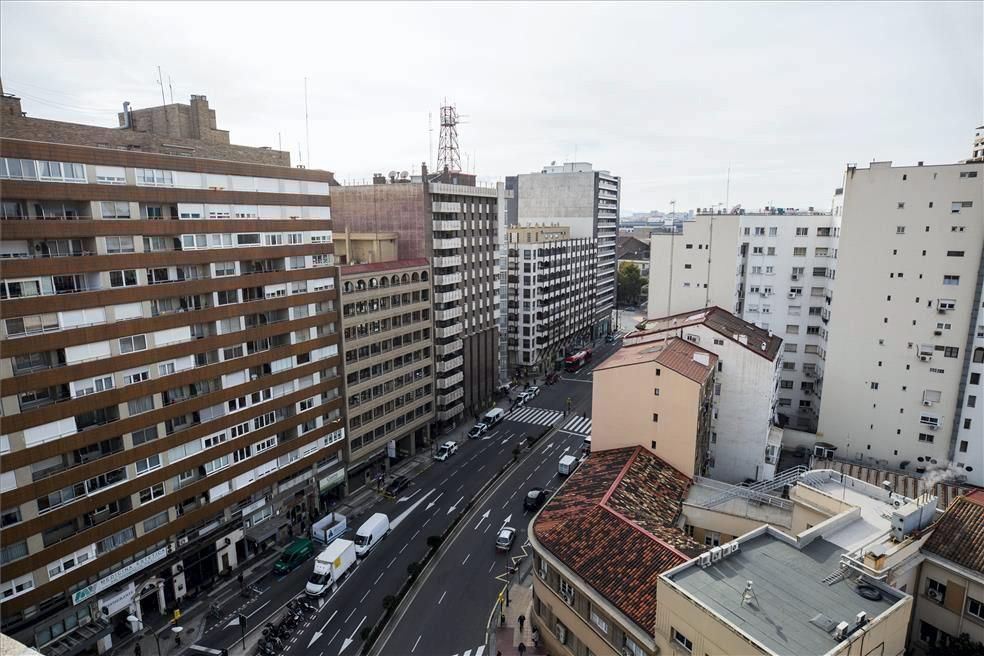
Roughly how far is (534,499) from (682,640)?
31.8 metres

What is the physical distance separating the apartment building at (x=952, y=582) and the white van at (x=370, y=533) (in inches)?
1640

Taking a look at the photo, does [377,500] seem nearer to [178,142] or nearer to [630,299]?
[178,142]

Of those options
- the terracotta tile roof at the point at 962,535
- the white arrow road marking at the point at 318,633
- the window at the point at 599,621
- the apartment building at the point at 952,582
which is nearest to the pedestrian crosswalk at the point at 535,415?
the white arrow road marking at the point at 318,633

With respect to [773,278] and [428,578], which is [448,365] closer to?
[428,578]

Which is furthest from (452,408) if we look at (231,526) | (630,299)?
(630,299)

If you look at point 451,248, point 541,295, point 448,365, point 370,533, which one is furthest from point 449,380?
point 541,295

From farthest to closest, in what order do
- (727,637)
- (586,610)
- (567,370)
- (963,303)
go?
(567,370) → (963,303) → (586,610) → (727,637)

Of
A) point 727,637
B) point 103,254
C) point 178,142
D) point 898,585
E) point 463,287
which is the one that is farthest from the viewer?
point 463,287

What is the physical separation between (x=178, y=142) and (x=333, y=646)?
42.4 m

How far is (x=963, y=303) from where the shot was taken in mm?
55031

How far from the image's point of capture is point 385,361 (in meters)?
64.8

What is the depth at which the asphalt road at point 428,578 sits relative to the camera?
41125 mm

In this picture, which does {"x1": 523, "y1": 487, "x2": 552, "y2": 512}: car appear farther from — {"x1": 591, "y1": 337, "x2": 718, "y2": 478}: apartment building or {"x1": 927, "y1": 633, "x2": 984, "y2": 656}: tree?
{"x1": 927, "y1": 633, "x2": 984, "y2": 656}: tree

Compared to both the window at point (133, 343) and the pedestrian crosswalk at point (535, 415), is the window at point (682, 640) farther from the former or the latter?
the pedestrian crosswalk at point (535, 415)
